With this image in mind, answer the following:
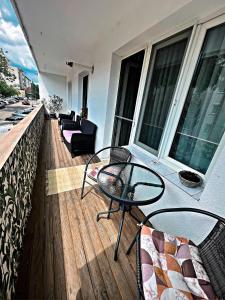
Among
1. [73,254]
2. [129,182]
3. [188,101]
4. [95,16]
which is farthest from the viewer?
[95,16]

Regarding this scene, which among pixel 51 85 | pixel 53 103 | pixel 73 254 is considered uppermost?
pixel 51 85

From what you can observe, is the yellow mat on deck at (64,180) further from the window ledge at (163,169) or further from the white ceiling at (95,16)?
the white ceiling at (95,16)

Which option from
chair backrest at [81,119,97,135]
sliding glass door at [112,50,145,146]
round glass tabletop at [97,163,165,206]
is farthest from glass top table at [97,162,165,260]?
chair backrest at [81,119,97,135]

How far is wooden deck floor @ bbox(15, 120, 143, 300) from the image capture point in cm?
103

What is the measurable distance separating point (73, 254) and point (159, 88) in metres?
2.18

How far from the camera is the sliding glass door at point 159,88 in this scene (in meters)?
1.54

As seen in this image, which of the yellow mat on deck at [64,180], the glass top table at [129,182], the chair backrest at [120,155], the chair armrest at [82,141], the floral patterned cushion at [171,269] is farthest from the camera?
the chair armrest at [82,141]

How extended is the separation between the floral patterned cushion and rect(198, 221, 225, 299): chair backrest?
0.03m

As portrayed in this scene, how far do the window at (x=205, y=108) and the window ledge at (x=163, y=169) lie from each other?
205 mm

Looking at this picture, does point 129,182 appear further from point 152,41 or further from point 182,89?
point 152,41

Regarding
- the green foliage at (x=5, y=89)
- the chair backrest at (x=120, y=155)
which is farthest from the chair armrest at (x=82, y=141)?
the green foliage at (x=5, y=89)

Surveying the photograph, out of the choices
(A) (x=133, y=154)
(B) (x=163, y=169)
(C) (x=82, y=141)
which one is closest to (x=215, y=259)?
(B) (x=163, y=169)

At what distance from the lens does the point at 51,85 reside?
8.16 m

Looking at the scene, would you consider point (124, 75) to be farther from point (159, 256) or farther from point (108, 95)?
point (159, 256)
